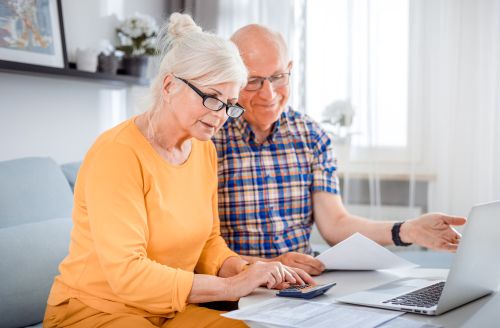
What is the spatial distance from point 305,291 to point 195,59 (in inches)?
23.3

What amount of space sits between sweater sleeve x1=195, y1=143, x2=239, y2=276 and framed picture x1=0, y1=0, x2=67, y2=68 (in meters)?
1.17

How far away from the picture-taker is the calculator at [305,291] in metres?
1.28

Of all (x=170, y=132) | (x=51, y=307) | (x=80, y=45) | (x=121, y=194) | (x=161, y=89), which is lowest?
(x=51, y=307)

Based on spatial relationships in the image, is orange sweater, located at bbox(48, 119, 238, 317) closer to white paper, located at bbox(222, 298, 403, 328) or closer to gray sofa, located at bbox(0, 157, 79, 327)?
white paper, located at bbox(222, 298, 403, 328)

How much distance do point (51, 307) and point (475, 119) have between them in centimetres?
249

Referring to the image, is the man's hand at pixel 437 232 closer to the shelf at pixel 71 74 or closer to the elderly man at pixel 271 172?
the elderly man at pixel 271 172

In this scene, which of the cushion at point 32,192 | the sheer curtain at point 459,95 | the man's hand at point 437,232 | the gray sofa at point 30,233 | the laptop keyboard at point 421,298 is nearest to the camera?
the laptop keyboard at point 421,298

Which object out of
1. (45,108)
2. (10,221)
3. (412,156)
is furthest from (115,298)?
(412,156)

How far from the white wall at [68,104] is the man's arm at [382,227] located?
0.88 metres

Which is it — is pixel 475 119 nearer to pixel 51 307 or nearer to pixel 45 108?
pixel 45 108

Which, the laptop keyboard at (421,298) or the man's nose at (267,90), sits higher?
the man's nose at (267,90)

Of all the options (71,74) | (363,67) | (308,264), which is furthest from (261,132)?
(363,67)

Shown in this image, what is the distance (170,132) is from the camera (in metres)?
1.55

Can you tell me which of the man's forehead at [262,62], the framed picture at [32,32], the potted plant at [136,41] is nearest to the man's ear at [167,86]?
the man's forehead at [262,62]
